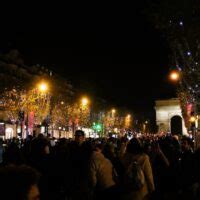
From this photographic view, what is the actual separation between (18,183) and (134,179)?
3.75 m

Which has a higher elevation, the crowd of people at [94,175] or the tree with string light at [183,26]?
the tree with string light at [183,26]

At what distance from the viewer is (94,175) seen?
288 inches

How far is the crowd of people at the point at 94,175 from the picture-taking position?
3.02 m

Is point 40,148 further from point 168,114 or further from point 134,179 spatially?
point 168,114

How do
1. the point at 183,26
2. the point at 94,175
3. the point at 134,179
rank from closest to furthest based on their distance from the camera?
the point at 134,179, the point at 94,175, the point at 183,26

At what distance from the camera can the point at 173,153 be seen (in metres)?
13.7

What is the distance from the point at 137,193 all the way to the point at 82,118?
68.7 metres

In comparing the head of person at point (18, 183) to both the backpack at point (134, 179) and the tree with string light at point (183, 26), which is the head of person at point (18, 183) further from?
the tree with string light at point (183, 26)

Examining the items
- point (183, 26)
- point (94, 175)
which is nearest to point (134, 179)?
point (94, 175)

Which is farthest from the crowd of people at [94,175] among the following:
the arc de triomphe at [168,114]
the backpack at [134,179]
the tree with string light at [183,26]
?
the arc de triomphe at [168,114]

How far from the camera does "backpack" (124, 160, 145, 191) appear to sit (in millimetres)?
6441

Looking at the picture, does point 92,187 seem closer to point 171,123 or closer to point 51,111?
point 51,111

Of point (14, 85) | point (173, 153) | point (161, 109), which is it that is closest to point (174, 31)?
point (173, 153)

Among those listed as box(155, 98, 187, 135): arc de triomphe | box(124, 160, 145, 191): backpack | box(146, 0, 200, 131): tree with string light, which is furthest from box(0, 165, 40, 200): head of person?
box(155, 98, 187, 135): arc de triomphe
